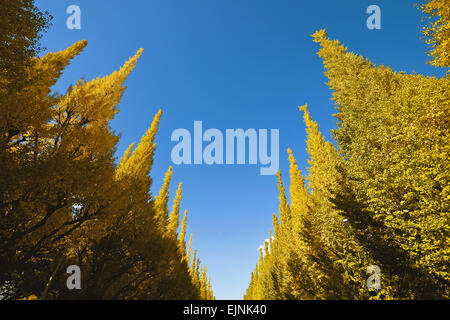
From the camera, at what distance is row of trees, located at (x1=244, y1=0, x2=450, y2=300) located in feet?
21.8

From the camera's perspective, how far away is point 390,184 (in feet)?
26.3

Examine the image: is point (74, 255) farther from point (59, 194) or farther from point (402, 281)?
point (402, 281)

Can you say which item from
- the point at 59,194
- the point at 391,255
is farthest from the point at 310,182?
the point at 59,194

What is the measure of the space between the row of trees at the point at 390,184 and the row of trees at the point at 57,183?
1136 cm

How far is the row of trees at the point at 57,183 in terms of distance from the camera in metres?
6.00

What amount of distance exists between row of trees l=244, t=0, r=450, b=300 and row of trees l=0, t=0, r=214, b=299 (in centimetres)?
1136

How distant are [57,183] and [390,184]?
1225cm

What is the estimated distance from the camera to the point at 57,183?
6301mm

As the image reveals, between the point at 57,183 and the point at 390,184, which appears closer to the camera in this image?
the point at 57,183

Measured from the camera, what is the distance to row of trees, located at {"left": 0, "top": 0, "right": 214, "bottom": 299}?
600 cm

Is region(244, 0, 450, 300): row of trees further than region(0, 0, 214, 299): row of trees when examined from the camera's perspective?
Yes

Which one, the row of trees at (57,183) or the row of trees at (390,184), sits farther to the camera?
the row of trees at (390,184)

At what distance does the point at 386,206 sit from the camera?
26.6ft
